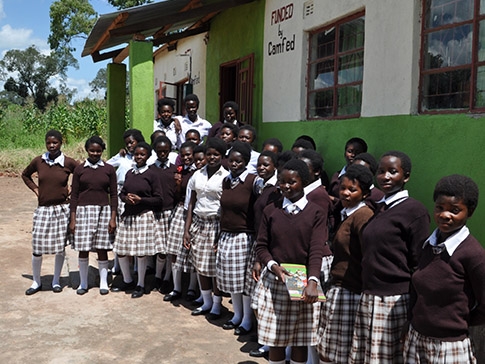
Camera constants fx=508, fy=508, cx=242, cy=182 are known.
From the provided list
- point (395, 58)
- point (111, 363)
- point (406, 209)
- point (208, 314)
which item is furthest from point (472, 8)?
point (111, 363)

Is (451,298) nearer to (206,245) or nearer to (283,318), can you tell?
(283,318)

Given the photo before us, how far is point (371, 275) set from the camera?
2.89m

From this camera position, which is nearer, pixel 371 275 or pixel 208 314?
pixel 371 275

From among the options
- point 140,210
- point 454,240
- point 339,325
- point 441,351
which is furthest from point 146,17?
point 441,351

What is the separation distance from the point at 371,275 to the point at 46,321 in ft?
10.7

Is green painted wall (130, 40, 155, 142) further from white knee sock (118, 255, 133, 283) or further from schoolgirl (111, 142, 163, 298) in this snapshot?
white knee sock (118, 255, 133, 283)

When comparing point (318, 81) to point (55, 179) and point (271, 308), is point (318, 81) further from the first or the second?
point (271, 308)

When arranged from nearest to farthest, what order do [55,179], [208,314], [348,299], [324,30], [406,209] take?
[406,209], [348,299], [208,314], [55,179], [324,30]

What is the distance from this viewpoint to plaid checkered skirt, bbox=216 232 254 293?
4445 millimetres

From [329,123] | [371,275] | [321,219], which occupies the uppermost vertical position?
[329,123]

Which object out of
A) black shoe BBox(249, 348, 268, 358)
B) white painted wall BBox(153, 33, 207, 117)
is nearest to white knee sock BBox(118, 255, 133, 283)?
black shoe BBox(249, 348, 268, 358)

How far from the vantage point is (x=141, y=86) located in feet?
23.4

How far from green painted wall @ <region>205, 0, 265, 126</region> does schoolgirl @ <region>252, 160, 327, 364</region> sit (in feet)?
15.0

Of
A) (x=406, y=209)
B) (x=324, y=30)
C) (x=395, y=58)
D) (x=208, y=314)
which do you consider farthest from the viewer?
(x=324, y=30)
